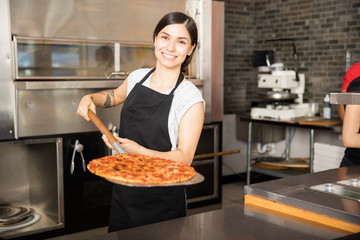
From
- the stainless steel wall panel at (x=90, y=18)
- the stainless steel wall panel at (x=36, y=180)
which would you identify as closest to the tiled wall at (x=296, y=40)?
the stainless steel wall panel at (x=90, y=18)

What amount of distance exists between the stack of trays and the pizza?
184 cm

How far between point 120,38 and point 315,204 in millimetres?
2715

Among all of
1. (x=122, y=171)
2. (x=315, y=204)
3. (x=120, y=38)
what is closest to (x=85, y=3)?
(x=120, y=38)

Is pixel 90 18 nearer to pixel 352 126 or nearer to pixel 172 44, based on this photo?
pixel 172 44

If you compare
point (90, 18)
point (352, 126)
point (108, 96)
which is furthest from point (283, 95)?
point (108, 96)

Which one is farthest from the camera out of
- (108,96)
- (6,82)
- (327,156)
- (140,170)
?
(327,156)

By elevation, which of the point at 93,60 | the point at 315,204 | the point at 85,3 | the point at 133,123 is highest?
the point at 85,3

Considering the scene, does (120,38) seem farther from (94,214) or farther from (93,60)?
(94,214)

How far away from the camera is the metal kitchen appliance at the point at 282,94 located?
16.7ft

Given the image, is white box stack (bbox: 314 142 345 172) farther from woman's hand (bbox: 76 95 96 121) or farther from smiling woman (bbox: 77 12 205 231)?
woman's hand (bbox: 76 95 96 121)

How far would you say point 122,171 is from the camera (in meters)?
1.82

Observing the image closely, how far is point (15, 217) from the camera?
3479 mm

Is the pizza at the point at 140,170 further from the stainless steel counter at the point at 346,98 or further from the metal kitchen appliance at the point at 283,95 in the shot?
the metal kitchen appliance at the point at 283,95

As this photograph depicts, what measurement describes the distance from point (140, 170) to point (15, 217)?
209 centimetres
